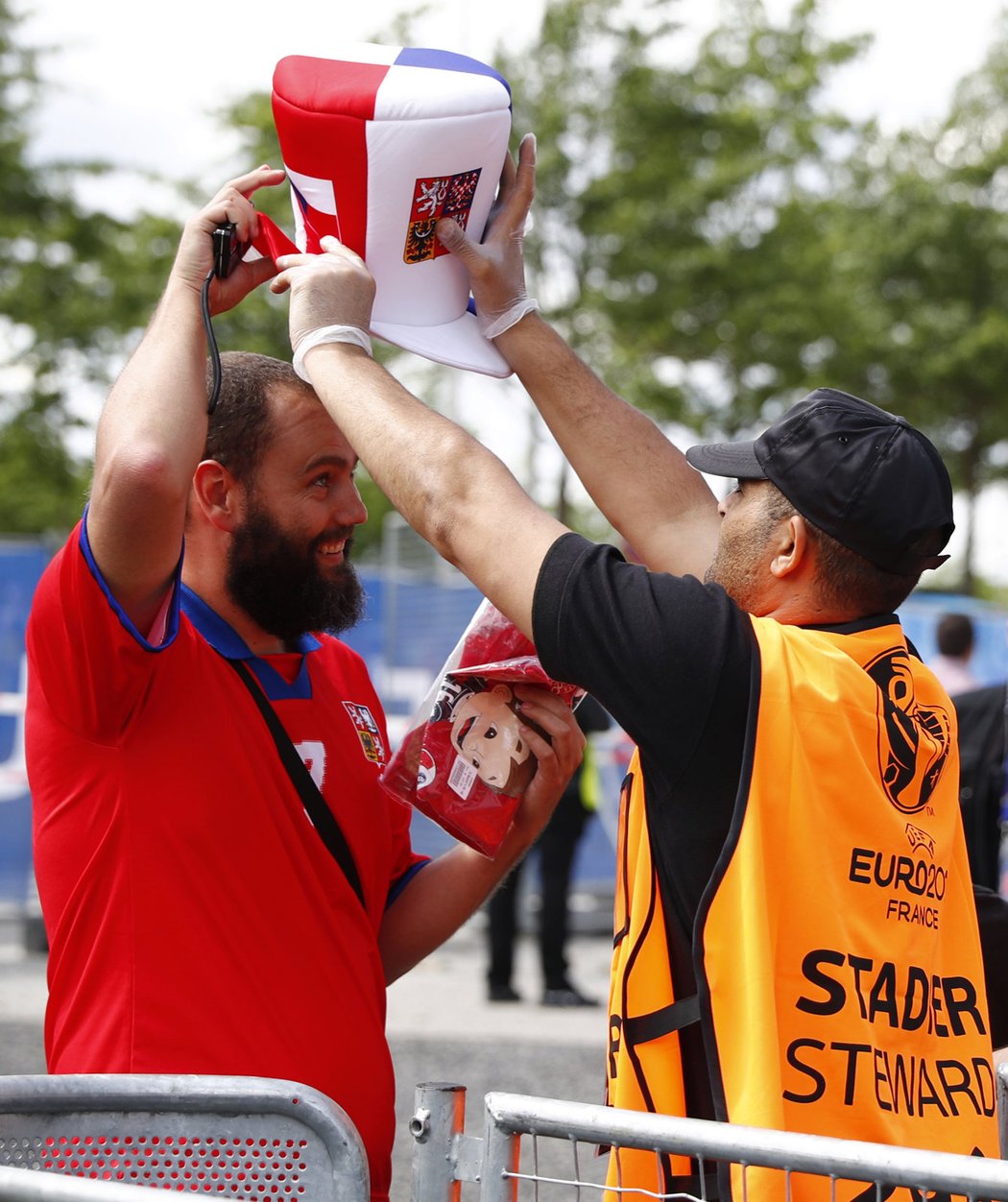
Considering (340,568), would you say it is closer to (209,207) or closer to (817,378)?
(209,207)

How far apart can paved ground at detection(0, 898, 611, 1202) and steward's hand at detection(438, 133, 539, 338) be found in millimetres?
3251

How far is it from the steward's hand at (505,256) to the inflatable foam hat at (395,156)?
0.07 meters

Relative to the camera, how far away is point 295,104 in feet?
7.35

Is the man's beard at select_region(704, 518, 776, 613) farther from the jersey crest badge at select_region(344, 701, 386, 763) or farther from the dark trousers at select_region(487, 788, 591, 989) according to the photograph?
the dark trousers at select_region(487, 788, 591, 989)

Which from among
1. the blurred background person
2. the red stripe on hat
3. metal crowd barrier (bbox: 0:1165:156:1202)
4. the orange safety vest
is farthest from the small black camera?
the blurred background person

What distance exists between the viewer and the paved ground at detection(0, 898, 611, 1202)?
22.1 feet

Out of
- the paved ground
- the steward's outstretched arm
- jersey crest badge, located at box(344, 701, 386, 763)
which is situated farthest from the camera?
the paved ground

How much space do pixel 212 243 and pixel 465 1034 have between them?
615cm

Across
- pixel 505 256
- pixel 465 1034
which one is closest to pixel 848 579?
pixel 505 256

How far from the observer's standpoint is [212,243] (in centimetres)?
236

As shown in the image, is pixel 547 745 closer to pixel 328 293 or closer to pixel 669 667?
pixel 669 667

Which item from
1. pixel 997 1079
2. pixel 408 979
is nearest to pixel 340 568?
pixel 997 1079

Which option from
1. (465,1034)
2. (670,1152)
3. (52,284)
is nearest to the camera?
(670,1152)

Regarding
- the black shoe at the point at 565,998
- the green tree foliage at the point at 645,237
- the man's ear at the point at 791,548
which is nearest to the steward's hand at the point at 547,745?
the man's ear at the point at 791,548
